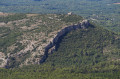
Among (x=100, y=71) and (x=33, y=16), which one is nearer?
(x=100, y=71)

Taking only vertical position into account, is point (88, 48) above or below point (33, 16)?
below

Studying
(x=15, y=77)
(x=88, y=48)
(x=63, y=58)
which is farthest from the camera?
(x=88, y=48)

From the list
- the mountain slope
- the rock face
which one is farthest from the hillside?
the mountain slope

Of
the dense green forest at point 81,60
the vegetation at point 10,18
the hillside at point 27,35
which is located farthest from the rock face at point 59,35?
the vegetation at point 10,18

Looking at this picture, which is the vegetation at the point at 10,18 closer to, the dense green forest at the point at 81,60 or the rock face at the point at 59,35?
the rock face at the point at 59,35

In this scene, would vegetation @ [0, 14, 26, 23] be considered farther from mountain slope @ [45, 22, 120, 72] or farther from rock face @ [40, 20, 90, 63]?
mountain slope @ [45, 22, 120, 72]

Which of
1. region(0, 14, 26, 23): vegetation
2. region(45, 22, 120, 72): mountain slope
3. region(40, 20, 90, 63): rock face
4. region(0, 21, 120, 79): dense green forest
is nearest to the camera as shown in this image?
region(0, 21, 120, 79): dense green forest

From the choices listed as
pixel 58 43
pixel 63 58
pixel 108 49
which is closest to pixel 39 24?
pixel 58 43

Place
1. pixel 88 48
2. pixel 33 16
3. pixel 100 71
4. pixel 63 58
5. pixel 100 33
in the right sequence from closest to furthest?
pixel 100 71
pixel 63 58
pixel 88 48
pixel 100 33
pixel 33 16

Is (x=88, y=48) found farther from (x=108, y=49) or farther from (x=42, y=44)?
(x=42, y=44)
